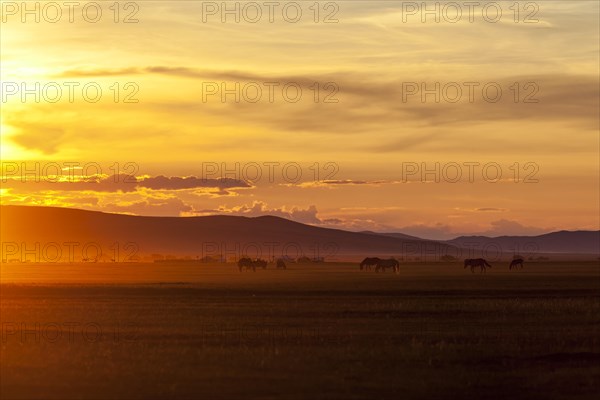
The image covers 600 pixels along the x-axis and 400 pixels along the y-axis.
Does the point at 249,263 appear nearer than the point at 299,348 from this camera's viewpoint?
No

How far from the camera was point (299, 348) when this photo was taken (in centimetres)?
3045

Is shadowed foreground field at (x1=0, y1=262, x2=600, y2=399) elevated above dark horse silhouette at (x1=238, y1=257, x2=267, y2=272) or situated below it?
below

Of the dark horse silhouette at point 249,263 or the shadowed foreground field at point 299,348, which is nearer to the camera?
the shadowed foreground field at point 299,348

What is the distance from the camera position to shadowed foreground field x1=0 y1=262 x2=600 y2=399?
77.7 ft

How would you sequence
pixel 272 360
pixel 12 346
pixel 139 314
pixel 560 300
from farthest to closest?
pixel 560 300 → pixel 139 314 → pixel 12 346 → pixel 272 360

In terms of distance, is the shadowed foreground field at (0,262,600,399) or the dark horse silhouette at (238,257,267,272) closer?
the shadowed foreground field at (0,262,600,399)

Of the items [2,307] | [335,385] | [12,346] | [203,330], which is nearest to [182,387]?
[335,385]

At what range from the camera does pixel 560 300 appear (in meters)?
53.7

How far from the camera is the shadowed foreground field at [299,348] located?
932 inches

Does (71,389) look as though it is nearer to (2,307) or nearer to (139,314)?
(139,314)

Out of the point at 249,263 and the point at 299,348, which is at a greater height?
the point at 249,263

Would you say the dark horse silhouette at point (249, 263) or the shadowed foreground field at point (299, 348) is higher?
the dark horse silhouette at point (249, 263)

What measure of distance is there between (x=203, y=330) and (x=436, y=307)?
1597 cm

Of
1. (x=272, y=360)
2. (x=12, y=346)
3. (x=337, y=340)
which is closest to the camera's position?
(x=272, y=360)
